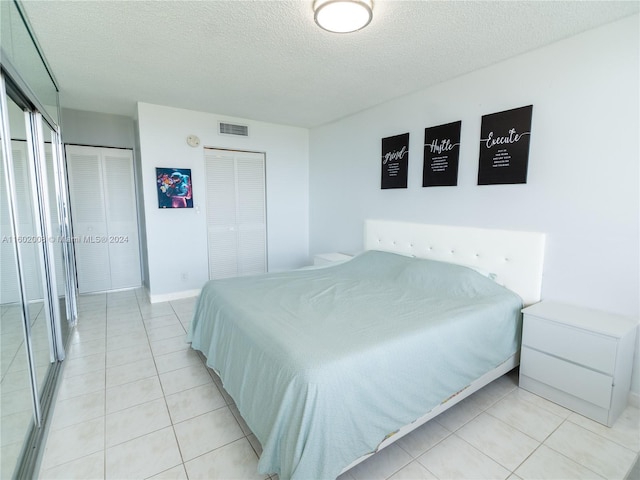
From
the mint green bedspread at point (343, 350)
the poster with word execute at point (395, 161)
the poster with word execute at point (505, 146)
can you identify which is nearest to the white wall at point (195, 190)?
the mint green bedspread at point (343, 350)

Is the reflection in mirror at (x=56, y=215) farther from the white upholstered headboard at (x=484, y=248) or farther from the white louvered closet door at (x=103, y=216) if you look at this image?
the white upholstered headboard at (x=484, y=248)

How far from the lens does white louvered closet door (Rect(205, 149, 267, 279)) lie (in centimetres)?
446

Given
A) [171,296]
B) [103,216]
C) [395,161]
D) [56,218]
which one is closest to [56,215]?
[56,218]

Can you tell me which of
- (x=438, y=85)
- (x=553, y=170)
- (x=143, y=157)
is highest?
(x=438, y=85)

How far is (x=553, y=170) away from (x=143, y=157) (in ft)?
13.8

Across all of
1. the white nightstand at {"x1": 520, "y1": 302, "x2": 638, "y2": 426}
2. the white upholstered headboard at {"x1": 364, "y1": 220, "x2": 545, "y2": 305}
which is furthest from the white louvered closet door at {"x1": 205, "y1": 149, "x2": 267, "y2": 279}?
the white nightstand at {"x1": 520, "y1": 302, "x2": 638, "y2": 426}

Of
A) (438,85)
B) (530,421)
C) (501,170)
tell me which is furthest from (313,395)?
(438,85)

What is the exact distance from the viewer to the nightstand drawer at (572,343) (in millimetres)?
1895

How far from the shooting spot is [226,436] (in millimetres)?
1834

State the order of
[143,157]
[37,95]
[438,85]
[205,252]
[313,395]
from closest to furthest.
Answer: [313,395]
[37,95]
[438,85]
[143,157]
[205,252]

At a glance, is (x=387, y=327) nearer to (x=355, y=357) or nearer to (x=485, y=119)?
(x=355, y=357)

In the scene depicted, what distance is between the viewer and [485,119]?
2721mm

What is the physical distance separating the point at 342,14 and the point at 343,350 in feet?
6.13

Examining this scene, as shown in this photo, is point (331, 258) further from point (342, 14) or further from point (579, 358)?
point (342, 14)
